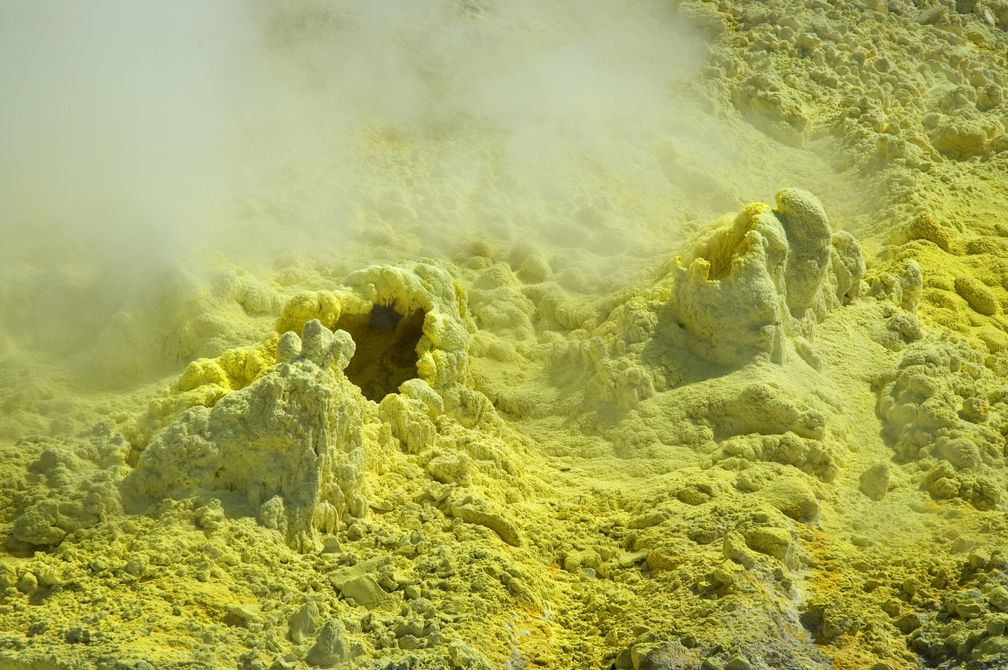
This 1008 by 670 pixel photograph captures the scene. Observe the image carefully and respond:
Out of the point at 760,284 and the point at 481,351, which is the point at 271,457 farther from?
the point at 760,284

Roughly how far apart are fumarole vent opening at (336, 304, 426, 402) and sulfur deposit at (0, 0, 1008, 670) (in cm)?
2

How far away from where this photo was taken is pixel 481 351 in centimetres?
700

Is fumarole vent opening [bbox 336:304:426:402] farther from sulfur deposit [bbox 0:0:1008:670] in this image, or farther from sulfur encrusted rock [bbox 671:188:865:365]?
sulfur encrusted rock [bbox 671:188:865:365]

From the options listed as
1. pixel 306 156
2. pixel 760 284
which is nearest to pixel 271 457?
pixel 760 284

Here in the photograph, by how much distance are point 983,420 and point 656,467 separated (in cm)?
149

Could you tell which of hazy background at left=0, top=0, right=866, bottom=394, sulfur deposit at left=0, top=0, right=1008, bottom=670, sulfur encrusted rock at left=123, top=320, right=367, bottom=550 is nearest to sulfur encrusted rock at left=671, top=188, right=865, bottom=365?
sulfur deposit at left=0, top=0, right=1008, bottom=670

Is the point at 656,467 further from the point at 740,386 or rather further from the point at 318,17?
the point at 318,17

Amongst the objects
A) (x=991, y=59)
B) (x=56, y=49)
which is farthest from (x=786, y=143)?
(x=56, y=49)

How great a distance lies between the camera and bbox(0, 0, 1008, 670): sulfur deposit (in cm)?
525

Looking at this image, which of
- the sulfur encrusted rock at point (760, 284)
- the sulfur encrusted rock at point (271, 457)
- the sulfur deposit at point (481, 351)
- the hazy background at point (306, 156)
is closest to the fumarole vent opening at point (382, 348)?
the sulfur deposit at point (481, 351)

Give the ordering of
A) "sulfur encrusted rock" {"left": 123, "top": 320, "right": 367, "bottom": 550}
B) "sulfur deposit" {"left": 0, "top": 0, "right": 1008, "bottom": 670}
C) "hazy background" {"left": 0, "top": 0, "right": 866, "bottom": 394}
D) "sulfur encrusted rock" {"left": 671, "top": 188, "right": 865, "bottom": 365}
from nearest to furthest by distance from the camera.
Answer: "sulfur deposit" {"left": 0, "top": 0, "right": 1008, "bottom": 670}, "sulfur encrusted rock" {"left": 123, "top": 320, "right": 367, "bottom": 550}, "hazy background" {"left": 0, "top": 0, "right": 866, "bottom": 394}, "sulfur encrusted rock" {"left": 671, "top": 188, "right": 865, "bottom": 365}

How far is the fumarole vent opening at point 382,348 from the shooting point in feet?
21.7

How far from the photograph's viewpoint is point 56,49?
24.7 feet

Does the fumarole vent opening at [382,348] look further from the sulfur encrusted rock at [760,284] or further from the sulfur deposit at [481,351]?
the sulfur encrusted rock at [760,284]
